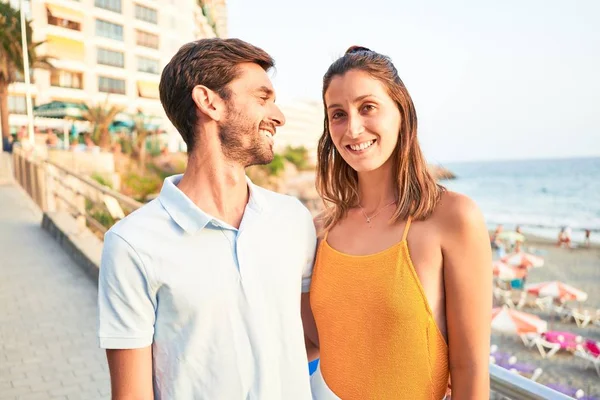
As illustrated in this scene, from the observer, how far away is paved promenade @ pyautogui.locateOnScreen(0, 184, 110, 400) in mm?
3939

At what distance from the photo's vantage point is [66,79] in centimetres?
4431

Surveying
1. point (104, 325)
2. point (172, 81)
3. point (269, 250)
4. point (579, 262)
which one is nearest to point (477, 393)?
point (269, 250)

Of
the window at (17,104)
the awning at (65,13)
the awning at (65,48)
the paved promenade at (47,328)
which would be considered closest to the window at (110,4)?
the awning at (65,13)

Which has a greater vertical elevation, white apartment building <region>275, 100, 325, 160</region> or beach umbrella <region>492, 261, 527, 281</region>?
white apartment building <region>275, 100, 325, 160</region>

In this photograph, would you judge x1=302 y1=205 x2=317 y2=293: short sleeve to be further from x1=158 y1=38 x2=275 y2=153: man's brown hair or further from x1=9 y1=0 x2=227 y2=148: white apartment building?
x1=9 y1=0 x2=227 y2=148: white apartment building

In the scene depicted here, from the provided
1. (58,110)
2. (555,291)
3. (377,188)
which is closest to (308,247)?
(377,188)

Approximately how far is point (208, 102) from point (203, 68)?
0.10 metres

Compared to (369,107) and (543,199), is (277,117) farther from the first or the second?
(543,199)

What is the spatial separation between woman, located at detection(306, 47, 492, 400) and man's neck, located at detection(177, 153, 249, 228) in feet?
1.28

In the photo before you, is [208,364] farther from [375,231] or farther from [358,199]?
[358,199]

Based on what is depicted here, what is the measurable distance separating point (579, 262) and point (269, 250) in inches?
1281

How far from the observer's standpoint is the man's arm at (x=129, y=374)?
1466 mm

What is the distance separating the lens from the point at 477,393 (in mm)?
1657

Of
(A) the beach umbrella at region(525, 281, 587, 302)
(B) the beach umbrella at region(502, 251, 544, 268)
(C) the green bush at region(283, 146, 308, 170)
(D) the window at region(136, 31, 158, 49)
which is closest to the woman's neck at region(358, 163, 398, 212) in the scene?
(A) the beach umbrella at region(525, 281, 587, 302)
